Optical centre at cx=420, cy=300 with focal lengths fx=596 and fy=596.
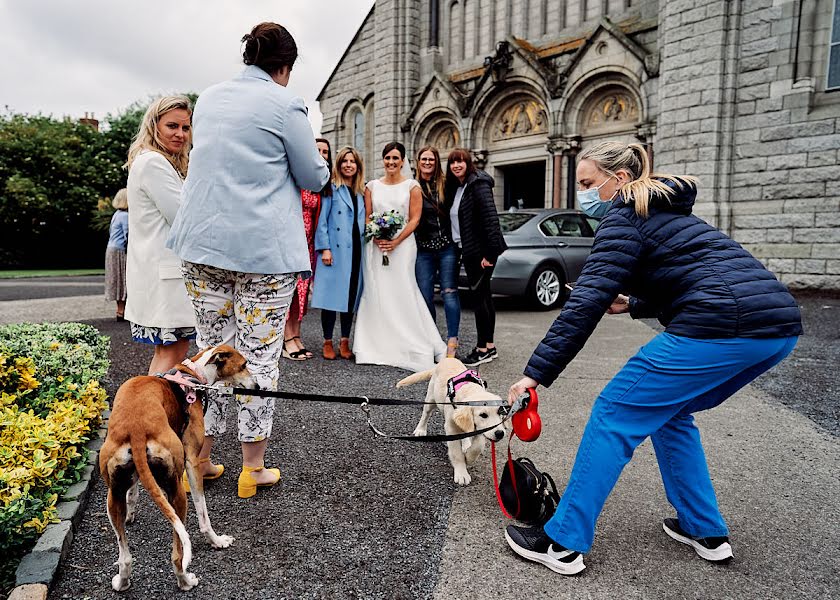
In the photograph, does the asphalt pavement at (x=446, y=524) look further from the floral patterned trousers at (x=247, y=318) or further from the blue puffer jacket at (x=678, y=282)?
the blue puffer jacket at (x=678, y=282)

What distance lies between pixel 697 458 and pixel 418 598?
1.39m

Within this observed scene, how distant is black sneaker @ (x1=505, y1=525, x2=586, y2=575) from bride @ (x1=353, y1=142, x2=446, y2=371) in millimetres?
3713

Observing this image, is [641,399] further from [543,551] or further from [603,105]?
[603,105]

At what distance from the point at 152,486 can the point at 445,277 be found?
4.72 meters

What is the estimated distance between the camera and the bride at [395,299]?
646cm

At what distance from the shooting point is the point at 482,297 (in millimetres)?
6520

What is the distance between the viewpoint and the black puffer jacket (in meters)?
6.40

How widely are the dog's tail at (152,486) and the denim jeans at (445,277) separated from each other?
14.7 ft

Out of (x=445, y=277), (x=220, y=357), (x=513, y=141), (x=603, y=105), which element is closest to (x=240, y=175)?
(x=220, y=357)

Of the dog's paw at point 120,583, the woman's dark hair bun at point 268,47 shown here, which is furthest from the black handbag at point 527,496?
the woman's dark hair bun at point 268,47

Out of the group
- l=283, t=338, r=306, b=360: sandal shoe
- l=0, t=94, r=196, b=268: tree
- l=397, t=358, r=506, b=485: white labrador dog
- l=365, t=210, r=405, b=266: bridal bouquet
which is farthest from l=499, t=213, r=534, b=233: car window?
l=0, t=94, r=196, b=268: tree

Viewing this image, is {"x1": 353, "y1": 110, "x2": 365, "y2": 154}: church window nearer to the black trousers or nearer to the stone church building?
the stone church building

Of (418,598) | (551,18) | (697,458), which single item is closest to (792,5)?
(551,18)

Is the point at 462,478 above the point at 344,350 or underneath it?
underneath
